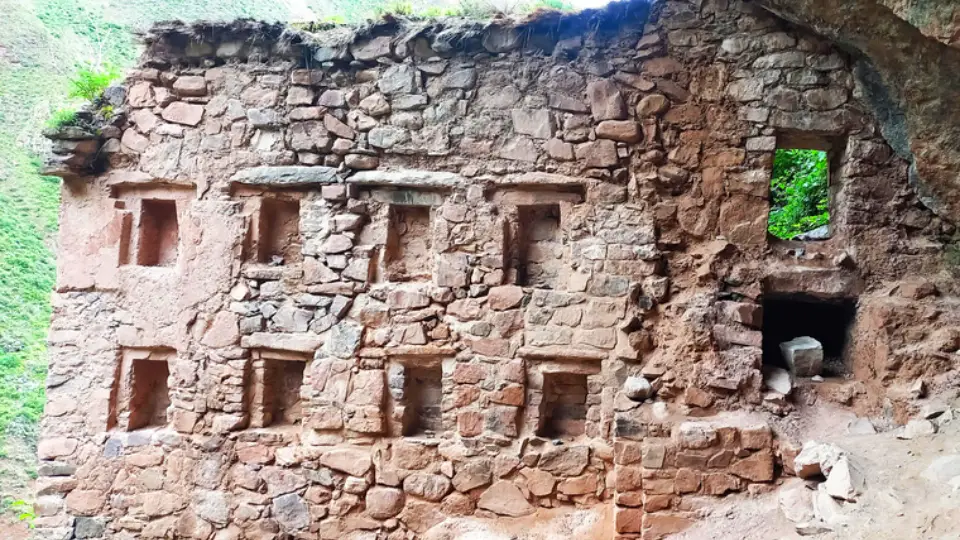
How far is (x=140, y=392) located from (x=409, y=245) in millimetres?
2456

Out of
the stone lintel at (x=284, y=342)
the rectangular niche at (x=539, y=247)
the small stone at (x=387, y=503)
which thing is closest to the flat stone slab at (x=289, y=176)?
the stone lintel at (x=284, y=342)

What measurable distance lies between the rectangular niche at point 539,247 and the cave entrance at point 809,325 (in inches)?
57.4

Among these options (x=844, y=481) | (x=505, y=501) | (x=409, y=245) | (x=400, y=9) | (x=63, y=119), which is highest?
(x=400, y=9)

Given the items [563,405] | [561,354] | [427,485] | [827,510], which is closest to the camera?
[827,510]

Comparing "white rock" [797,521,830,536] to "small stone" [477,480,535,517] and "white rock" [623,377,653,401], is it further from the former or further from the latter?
"small stone" [477,480,535,517]

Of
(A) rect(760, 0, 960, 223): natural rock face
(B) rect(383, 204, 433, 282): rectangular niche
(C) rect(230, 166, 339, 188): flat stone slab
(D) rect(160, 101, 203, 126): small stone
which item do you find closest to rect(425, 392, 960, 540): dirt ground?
(A) rect(760, 0, 960, 223): natural rock face

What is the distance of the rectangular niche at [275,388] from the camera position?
4.56 meters

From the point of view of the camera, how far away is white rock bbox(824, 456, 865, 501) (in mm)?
2990

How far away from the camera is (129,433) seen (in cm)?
469

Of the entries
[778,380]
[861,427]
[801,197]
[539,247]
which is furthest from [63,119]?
[801,197]

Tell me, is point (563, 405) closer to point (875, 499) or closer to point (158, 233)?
point (875, 499)

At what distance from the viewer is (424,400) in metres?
4.52

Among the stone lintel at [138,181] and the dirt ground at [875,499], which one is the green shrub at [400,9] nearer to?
the stone lintel at [138,181]

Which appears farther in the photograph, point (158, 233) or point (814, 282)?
point (158, 233)
